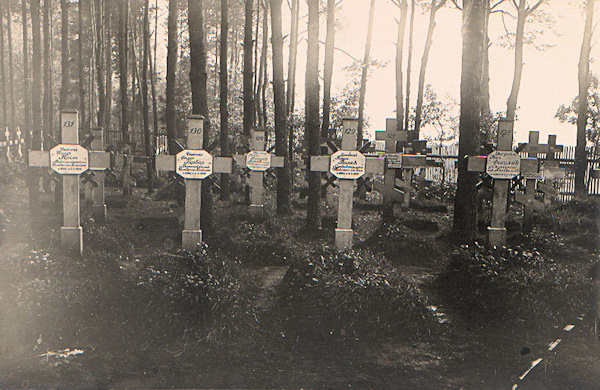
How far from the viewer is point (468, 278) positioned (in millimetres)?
7090

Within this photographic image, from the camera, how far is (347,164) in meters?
7.76

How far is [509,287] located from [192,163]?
422 cm

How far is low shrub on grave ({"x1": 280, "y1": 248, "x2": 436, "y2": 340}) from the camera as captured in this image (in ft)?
18.4

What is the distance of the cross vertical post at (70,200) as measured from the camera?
25.2 feet

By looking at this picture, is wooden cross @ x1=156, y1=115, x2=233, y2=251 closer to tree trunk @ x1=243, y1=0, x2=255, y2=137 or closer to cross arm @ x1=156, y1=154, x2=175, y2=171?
cross arm @ x1=156, y1=154, x2=175, y2=171

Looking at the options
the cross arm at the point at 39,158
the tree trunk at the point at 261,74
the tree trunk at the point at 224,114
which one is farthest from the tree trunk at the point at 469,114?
the tree trunk at the point at 261,74

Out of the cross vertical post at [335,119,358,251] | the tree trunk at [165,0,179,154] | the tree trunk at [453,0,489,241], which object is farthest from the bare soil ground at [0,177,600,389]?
the tree trunk at [165,0,179,154]

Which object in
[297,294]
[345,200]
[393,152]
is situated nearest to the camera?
[297,294]

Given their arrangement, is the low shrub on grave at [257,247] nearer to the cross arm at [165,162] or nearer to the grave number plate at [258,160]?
the cross arm at [165,162]

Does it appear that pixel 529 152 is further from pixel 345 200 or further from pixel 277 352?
pixel 277 352

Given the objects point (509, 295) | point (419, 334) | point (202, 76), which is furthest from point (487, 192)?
point (202, 76)

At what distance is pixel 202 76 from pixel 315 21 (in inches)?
124

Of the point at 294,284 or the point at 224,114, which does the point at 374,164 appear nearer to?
the point at 294,284

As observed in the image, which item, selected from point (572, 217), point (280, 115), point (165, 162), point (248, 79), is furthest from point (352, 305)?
point (248, 79)
